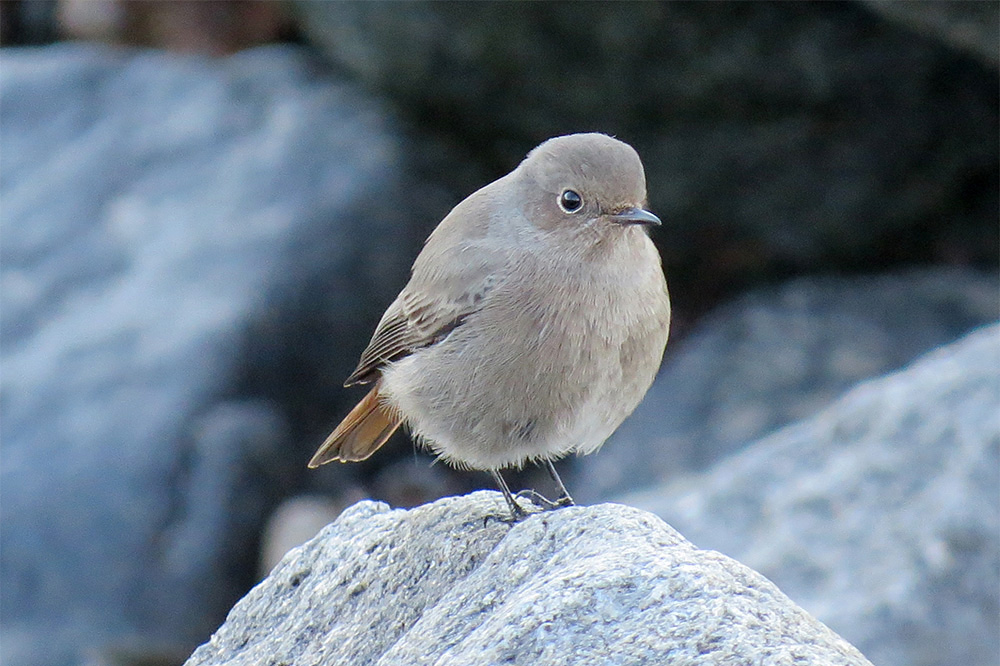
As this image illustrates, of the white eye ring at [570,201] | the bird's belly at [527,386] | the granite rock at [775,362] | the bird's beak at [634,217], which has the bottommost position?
the granite rock at [775,362]

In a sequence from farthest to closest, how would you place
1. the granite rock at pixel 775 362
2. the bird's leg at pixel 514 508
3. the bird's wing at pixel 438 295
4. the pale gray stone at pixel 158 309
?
the granite rock at pixel 775 362
the pale gray stone at pixel 158 309
the bird's wing at pixel 438 295
the bird's leg at pixel 514 508

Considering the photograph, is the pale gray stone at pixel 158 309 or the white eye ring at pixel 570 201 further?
the pale gray stone at pixel 158 309

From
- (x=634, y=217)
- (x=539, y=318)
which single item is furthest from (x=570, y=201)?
(x=539, y=318)

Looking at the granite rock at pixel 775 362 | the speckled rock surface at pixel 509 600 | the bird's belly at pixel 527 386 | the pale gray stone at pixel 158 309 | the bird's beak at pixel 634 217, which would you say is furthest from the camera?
Answer: the granite rock at pixel 775 362

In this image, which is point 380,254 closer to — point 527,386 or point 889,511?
point 889,511

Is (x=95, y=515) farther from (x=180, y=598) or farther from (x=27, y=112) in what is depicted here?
(x=27, y=112)

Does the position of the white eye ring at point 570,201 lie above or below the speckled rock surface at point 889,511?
above

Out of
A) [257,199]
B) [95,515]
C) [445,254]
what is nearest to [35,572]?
[95,515]

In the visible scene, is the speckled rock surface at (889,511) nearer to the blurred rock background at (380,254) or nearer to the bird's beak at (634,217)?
the bird's beak at (634,217)

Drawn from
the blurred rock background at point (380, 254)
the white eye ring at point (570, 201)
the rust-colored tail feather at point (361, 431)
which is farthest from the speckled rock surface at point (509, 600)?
the blurred rock background at point (380, 254)
